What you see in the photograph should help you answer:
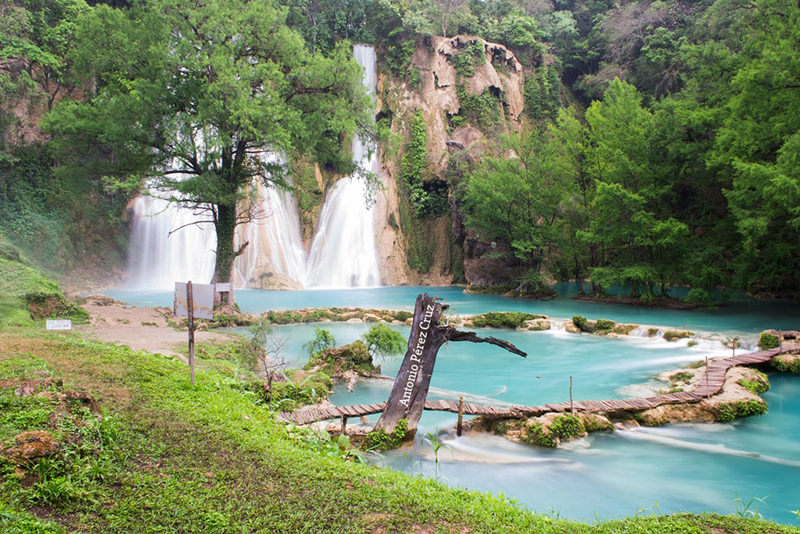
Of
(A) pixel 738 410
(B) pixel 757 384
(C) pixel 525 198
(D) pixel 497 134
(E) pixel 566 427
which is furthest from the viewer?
(D) pixel 497 134

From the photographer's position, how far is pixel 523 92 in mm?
37688

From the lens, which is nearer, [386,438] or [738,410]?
[386,438]

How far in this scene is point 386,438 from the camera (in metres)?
6.65

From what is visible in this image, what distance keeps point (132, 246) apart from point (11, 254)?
1361 cm

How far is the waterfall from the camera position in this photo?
29.6 metres

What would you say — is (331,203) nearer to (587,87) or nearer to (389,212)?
(389,212)

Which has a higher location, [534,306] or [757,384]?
[534,306]

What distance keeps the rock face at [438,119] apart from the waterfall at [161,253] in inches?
435

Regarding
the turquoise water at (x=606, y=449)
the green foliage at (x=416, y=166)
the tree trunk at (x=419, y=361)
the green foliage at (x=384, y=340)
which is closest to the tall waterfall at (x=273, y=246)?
the green foliage at (x=416, y=166)

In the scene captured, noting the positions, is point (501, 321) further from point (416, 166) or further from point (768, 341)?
point (416, 166)

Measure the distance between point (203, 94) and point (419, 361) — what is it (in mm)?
13078

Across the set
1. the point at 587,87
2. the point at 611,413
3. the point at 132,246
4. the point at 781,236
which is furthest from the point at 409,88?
the point at 611,413

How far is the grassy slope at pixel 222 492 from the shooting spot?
2.99 meters

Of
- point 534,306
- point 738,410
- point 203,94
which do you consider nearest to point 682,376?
point 738,410
